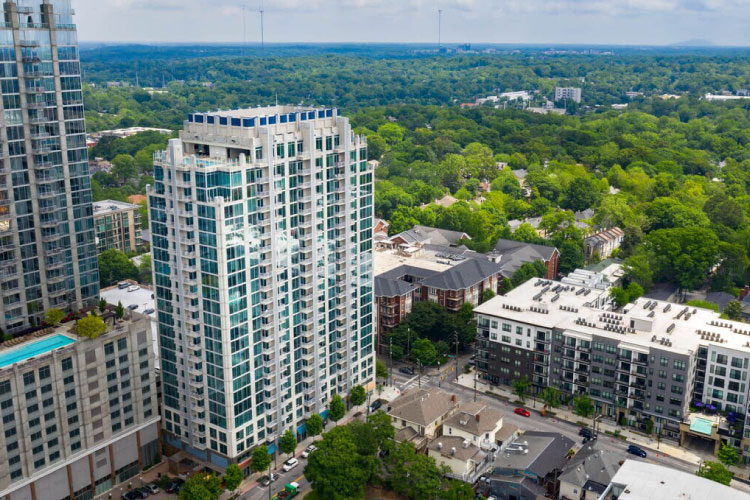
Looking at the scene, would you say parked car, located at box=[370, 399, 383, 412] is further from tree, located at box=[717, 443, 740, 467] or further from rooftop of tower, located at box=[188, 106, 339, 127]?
tree, located at box=[717, 443, 740, 467]

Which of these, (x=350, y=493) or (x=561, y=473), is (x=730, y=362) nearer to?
(x=561, y=473)

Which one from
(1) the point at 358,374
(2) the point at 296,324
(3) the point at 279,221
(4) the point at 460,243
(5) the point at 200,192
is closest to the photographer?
(5) the point at 200,192

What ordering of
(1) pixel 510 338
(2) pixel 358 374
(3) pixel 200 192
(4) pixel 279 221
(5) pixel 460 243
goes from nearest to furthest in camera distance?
(3) pixel 200 192 → (4) pixel 279 221 → (2) pixel 358 374 → (1) pixel 510 338 → (5) pixel 460 243

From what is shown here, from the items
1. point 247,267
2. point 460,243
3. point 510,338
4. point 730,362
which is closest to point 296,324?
point 247,267

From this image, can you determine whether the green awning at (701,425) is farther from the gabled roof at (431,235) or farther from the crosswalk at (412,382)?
the gabled roof at (431,235)

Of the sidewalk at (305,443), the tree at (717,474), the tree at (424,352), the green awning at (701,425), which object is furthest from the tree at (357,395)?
the green awning at (701,425)

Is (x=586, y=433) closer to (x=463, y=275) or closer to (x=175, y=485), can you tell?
(x=463, y=275)

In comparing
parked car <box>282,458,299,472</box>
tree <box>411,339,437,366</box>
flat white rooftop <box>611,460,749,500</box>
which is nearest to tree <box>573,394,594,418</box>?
flat white rooftop <box>611,460,749,500</box>

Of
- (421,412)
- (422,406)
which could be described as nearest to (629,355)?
(422,406)
